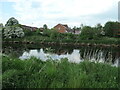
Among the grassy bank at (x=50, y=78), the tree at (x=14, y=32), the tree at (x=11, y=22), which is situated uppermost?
the tree at (x=11, y=22)

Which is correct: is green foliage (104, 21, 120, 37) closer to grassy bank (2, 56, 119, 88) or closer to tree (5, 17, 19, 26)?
tree (5, 17, 19, 26)

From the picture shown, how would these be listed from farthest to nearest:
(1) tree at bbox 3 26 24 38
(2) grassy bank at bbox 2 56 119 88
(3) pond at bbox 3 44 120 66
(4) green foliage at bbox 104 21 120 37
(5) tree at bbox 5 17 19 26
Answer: (5) tree at bbox 5 17 19 26, (4) green foliage at bbox 104 21 120 37, (1) tree at bbox 3 26 24 38, (3) pond at bbox 3 44 120 66, (2) grassy bank at bbox 2 56 119 88

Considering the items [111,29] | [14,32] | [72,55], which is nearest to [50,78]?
[72,55]

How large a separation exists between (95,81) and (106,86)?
1.10ft

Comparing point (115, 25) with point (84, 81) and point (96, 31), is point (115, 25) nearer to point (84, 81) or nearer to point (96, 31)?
point (96, 31)

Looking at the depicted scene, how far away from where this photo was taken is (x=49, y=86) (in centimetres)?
384

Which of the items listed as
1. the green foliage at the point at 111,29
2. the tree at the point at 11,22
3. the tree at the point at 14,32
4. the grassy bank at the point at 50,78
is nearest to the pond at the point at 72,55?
the grassy bank at the point at 50,78

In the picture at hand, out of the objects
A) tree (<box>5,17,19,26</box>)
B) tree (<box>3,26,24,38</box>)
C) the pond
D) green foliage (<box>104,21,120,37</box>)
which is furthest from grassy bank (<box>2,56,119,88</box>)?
tree (<box>5,17,19,26</box>)

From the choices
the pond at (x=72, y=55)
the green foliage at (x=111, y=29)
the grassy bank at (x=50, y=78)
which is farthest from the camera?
the green foliage at (x=111, y=29)

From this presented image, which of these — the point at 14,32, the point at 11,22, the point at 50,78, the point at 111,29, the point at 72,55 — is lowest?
the point at 72,55

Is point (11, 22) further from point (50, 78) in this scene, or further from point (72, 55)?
point (50, 78)

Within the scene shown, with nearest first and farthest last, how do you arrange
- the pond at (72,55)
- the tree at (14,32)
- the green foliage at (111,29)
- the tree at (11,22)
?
the pond at (72,55) → the tree at (14,32) → the green foliage at (111,29) → the tree at (11,22)

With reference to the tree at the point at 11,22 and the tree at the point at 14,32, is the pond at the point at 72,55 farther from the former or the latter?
the tree at the point at 11,22

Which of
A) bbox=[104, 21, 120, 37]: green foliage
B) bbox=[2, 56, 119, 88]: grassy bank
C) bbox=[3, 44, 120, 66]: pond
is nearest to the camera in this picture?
bbox=[2, 56, 119, 88]: grassy bank
